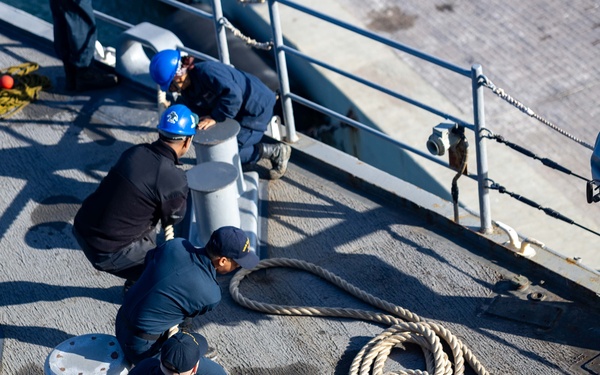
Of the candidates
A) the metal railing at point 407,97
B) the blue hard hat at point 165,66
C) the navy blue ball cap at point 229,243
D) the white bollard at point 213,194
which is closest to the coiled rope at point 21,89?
the metal railing at point 407,97

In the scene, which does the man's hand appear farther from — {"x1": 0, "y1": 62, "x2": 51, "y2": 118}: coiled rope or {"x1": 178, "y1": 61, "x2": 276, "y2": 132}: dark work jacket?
{"x1": 0, "y1": 62, "x2": 51, "y2": 118}: coiled rope

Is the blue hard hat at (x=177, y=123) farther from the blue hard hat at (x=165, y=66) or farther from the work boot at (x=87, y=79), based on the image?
the work boot at (x=87, y=79)

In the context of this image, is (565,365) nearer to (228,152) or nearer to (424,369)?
(424,369)

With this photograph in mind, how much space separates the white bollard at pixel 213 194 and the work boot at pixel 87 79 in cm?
232

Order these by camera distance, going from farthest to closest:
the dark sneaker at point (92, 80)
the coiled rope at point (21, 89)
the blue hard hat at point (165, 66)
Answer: the dark sneaker at point (92, 80) < the coiled rope at point (21, 89) < the blue hard hat at point (165, 66)

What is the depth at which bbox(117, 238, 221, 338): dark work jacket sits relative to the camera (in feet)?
14.8

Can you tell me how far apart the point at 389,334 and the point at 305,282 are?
0.80 meters

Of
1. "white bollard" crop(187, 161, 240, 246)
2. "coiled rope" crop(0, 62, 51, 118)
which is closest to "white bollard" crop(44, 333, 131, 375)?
"white bollard" crop(187, 161, 240, 246)

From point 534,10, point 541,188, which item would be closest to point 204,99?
point 541,188

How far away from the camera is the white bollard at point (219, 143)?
19.9 feet

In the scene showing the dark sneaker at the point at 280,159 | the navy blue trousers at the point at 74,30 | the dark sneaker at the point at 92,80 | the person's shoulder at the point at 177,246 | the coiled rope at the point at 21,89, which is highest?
the person's shoulder at the point at 177,246

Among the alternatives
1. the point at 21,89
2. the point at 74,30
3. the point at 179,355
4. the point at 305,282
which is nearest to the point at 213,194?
the point at 305,282

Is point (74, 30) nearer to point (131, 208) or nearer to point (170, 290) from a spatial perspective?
point (131, 208)

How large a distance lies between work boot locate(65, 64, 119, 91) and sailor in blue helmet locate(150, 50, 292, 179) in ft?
3.97
